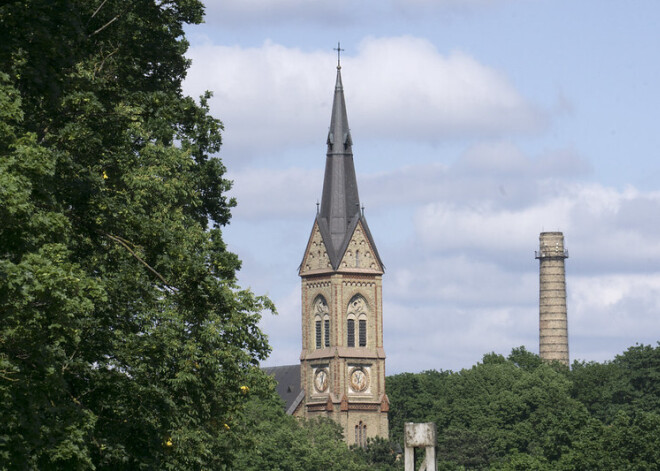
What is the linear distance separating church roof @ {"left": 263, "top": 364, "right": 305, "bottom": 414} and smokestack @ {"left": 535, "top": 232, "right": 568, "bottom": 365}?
117 feet

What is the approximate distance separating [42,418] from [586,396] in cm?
11800

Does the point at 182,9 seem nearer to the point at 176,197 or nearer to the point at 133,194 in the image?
the point at 176,197

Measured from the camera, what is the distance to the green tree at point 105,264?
19.4m

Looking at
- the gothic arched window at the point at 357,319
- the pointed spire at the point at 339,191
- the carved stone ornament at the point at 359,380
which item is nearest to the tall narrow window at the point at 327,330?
the gothic arched window at the point at 357,319

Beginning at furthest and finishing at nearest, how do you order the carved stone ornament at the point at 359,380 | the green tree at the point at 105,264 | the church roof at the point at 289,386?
the church roof at the point at 289,386
the carved stone ornament at the point at 359,380
the green tree at the point at 105,264

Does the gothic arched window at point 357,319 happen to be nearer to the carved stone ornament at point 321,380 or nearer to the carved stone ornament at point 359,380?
the carved stone ornament at point 359,380

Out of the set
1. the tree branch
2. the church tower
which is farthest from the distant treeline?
the tree branch

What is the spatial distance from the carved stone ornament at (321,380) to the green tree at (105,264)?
97909 millimetres

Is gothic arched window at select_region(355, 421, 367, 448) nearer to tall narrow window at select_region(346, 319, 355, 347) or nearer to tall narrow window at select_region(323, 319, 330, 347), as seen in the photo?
tall narrow window at select_region(346, 319, 355, 347)

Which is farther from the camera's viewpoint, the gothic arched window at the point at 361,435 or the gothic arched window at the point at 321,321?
the gothic arched window at the point at 321,321

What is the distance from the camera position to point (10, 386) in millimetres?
19344

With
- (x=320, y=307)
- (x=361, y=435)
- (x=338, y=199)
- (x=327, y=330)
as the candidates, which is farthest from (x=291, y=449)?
(x=338, y=199)

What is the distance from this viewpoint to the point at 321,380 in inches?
5192

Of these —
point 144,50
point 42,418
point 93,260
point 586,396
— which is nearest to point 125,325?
point 93,260
